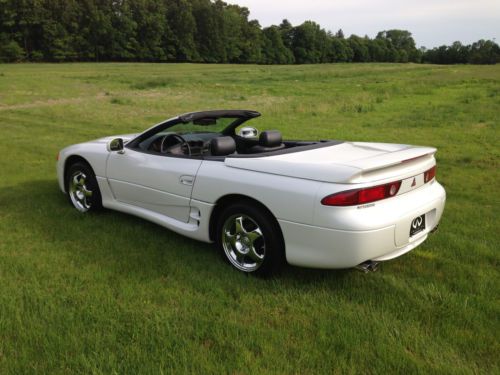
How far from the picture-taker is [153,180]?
4359mm

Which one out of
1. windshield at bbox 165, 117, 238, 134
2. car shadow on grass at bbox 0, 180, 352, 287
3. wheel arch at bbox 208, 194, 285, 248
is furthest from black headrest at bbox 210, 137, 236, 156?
car shadow on grass at bbox 0, 180, 352, 287

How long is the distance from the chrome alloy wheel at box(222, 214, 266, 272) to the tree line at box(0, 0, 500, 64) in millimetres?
73111

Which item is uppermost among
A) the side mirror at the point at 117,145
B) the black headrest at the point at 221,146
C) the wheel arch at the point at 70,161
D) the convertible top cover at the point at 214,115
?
the convertible top cover at the point at 214,115

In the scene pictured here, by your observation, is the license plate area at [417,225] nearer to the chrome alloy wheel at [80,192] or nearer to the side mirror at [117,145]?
the side mirror at [117,145]

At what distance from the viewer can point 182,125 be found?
14.8ft

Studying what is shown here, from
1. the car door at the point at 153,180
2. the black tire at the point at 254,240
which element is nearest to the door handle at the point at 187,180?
the car door at the point at 153,180

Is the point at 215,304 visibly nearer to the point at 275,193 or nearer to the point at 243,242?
the point at 243,242

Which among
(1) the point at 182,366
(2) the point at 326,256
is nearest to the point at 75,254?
(1) the point at 182,366

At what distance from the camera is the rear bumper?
10.1ft

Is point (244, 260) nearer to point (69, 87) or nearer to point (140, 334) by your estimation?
point (140, 334)

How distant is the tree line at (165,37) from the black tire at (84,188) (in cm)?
7070

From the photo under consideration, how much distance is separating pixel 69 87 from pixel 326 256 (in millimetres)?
26365

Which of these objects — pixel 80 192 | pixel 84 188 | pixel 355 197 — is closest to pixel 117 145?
pixel 84 188

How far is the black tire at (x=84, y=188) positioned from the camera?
5.12 meters
